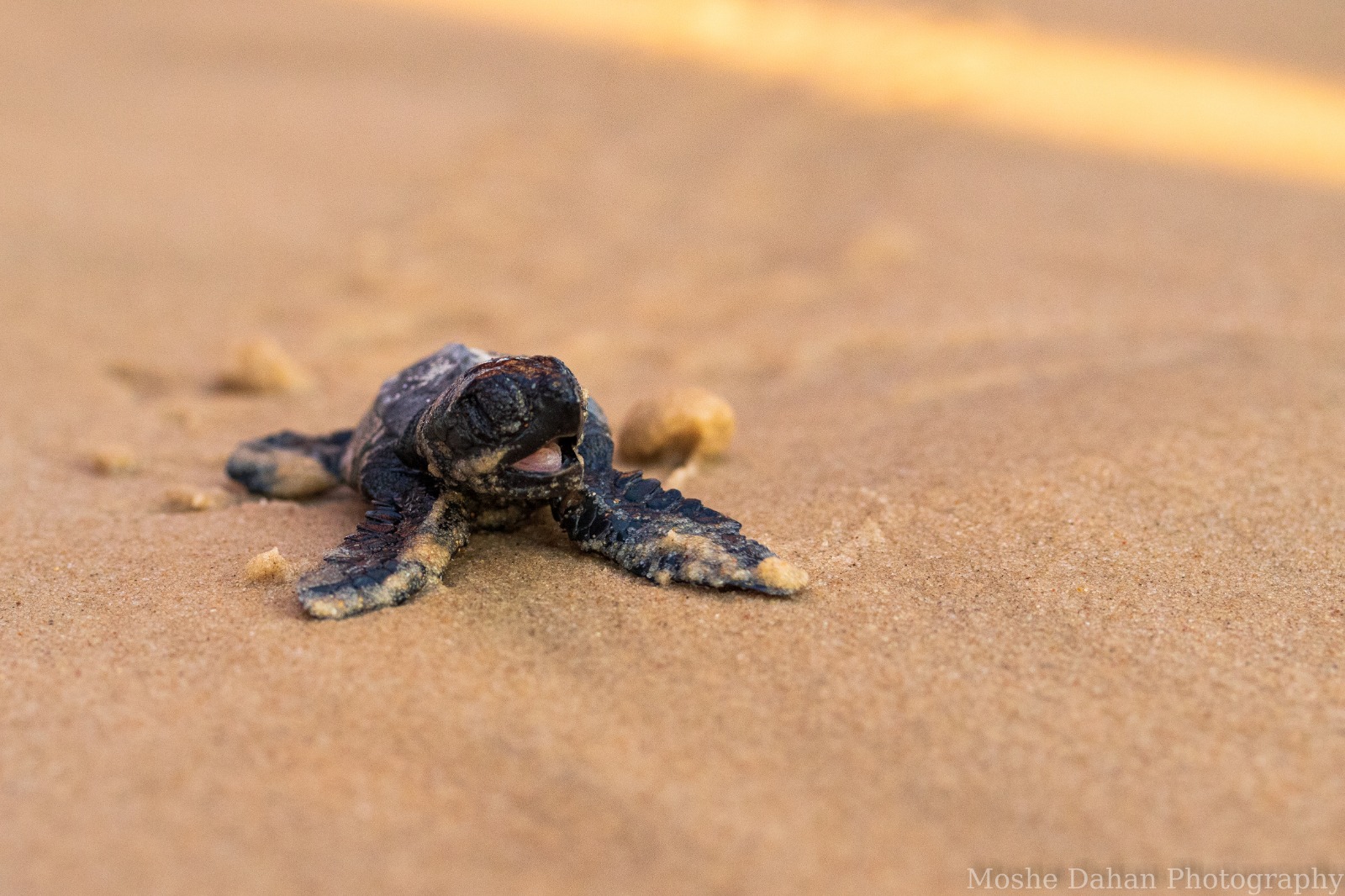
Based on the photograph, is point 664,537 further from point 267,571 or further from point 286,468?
point 286,468

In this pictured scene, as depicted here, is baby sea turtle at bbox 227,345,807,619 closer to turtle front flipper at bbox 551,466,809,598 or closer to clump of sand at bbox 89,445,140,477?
turtle front flipper at bbox 551,466,809,598

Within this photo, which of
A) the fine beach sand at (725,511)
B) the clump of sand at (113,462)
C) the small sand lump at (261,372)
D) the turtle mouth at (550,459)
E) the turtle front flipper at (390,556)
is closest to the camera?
the fine beach sand at (725,511)

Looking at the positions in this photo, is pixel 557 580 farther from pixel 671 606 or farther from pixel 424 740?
pixel 424 740

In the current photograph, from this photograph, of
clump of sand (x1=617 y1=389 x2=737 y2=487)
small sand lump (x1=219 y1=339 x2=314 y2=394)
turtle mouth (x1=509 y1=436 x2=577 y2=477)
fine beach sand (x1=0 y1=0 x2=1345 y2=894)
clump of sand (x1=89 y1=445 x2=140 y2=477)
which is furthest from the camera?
small sand lump (x1=219 y1=339 x2=314 y2=394)

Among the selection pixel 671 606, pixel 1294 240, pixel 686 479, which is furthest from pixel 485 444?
pixel 1294 240

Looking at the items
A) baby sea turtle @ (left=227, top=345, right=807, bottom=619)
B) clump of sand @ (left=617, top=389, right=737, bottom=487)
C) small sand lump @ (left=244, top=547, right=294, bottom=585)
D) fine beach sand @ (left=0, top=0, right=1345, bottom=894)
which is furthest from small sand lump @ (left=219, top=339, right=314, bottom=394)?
small sand lump @ (left=244, top=547, right=294, bottom=585)

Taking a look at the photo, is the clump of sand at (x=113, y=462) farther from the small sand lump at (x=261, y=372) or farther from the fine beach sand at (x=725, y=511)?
the small sand lump at (x=261, y=372)

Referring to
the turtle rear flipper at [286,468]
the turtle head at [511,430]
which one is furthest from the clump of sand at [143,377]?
the turtle head at [511,430]
